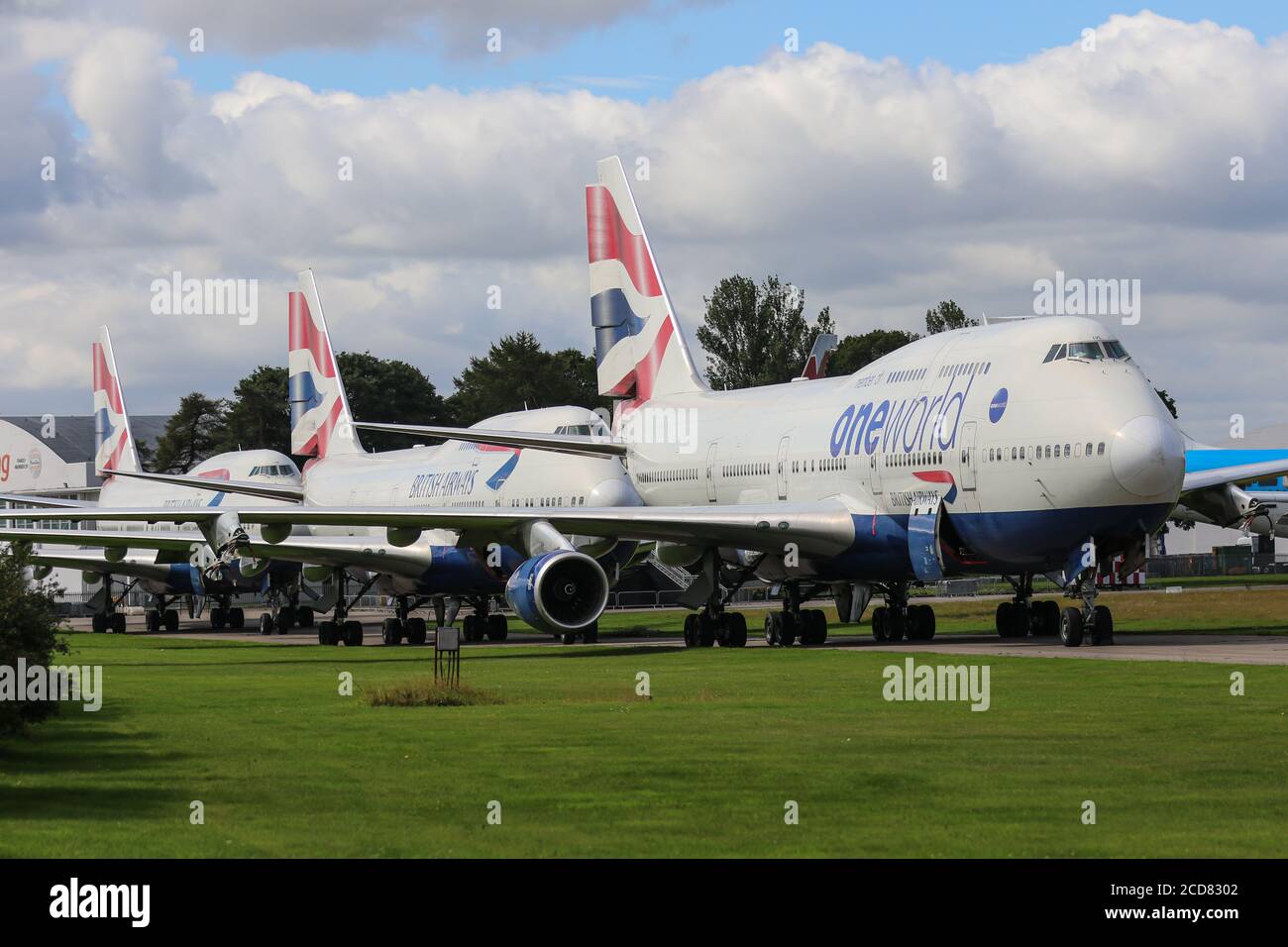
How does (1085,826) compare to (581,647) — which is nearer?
(1085,826)

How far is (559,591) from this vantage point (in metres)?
34.4

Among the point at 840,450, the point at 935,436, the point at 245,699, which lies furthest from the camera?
the point at 840,450

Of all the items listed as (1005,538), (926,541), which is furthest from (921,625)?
(1005,538)

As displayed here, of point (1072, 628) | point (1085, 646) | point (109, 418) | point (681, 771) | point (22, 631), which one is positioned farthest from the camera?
point (109, 418)

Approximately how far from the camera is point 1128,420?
29250 millimetres

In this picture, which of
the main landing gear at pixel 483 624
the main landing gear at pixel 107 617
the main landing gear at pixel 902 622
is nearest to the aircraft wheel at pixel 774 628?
the main landing gear at pixel 902 622

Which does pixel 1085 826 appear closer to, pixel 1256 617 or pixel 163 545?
pixel 1256 617

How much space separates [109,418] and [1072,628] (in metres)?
56.1

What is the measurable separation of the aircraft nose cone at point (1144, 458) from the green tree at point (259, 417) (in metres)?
102

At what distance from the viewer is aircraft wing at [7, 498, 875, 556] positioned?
34.5 m

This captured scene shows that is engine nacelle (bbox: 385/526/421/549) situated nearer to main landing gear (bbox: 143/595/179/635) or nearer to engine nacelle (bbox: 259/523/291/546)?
engine nacelle (bbox: 259/523/291/546)

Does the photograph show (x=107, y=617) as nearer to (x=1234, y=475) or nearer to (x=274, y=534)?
(x=274, y=534)
